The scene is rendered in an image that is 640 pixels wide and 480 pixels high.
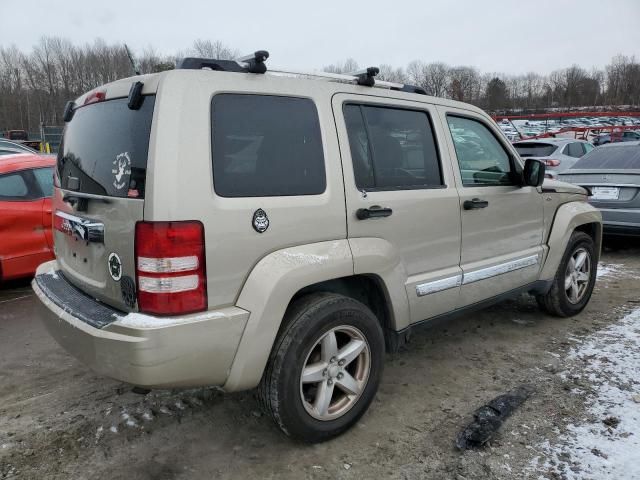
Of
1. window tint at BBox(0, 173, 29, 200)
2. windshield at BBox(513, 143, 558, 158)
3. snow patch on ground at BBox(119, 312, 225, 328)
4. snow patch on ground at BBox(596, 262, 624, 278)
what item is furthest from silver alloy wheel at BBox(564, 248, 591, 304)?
windshield at BBox(513, 143, 558, 158)

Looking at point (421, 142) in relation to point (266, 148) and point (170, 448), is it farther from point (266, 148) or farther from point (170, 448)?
point (170, 448)

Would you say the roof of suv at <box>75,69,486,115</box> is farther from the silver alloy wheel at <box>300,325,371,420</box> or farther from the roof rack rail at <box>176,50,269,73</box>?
the silver alloy wheel at <box>300,325,371,420</box>

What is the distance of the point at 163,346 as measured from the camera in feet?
7.04

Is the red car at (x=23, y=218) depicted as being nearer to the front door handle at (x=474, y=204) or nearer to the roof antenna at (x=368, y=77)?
the roof antenna at (x=368, y=77)

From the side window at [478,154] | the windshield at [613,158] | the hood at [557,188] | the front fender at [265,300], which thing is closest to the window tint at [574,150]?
the windshield at [613,158]

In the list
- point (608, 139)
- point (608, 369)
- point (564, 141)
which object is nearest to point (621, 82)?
point (608, 139)

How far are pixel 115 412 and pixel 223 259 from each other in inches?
58.6

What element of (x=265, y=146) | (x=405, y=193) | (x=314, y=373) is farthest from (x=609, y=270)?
(x=265, y=146)

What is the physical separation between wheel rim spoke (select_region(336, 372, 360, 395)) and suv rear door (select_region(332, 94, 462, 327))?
18.5 inches

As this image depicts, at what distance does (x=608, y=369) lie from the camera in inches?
140

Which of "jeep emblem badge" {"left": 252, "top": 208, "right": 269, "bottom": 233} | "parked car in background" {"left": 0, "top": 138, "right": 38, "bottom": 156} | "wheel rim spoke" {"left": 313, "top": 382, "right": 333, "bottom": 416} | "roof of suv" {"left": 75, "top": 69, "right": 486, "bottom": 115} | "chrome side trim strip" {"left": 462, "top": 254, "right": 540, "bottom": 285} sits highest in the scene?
"roof of suv" {"left": 75, "top": 69, "right": 486, "bottom": 115}

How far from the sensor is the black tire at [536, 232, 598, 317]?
4.44m

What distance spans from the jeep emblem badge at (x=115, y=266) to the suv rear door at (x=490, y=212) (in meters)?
2.14

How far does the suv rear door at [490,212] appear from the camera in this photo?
135 inches
